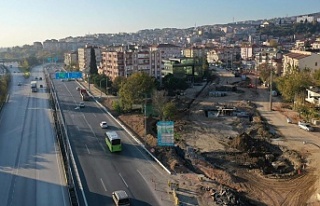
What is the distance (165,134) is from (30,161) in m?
8.60

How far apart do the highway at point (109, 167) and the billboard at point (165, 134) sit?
4.74 feet

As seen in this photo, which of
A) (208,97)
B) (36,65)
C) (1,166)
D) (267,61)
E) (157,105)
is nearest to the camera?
(1,166)

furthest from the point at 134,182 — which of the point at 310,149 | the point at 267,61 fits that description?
the point at 267,61

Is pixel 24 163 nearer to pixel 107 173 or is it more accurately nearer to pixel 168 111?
pixel 107 173

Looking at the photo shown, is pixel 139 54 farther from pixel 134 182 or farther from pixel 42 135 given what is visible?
pixel 134 182

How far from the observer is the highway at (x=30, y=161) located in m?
16.5

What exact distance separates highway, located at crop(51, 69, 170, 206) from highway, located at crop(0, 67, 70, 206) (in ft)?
4.42

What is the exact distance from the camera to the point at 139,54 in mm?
51719

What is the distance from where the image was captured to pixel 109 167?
64.3 ft

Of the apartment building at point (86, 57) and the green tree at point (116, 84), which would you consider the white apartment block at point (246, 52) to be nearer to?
the apartment building at point (86, 57)

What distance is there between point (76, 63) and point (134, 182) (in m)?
72.6

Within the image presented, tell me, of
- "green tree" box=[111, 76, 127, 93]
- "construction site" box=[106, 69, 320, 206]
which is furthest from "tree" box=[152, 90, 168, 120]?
"green tree" box=[111, 76, 127, 93]

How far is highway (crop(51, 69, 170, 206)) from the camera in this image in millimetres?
16172

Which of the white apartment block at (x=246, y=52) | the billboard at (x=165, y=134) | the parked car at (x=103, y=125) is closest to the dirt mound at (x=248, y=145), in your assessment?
the billboard at (x=165, y=134)
